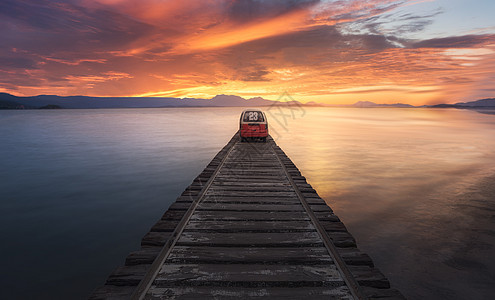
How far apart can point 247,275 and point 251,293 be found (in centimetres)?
35

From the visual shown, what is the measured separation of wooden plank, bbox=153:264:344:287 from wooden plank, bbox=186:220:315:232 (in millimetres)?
1236

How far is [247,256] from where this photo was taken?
4.41 metres

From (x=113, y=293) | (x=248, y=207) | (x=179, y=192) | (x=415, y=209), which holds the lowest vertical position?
(x=179, y=192)

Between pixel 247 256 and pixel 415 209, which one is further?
pixel 415 209

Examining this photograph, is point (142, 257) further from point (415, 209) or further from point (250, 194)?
point (415, 209)

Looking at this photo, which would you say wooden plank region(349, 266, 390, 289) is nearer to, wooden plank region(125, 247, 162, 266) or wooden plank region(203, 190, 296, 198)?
wooden plank region(125, 247, 162, 266)

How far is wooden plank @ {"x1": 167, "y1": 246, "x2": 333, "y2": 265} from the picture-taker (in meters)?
4.27

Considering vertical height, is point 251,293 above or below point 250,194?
below

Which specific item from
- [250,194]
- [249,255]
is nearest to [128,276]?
[249,255]

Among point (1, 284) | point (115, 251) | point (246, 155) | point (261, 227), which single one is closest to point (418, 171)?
point (246, 155)

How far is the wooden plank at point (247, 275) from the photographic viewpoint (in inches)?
148

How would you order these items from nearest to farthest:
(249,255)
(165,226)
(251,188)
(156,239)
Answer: (249,255) → (156,239) → (165,226) → (251,188)

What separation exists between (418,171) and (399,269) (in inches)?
494

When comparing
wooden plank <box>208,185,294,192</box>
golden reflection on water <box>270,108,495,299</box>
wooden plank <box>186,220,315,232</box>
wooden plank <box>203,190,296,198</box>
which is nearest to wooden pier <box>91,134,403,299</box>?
wooden plank <box>186,220,315,232</box>
